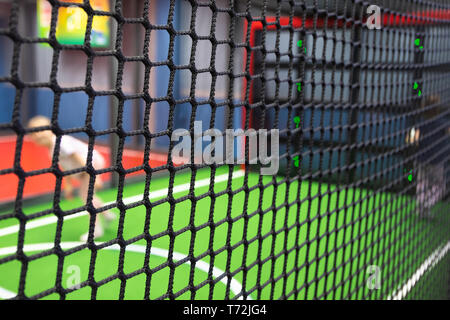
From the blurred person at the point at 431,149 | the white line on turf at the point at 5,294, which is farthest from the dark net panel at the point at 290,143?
the white line on turf at the point at 5,294

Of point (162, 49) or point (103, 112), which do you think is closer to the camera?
point (162, 49)

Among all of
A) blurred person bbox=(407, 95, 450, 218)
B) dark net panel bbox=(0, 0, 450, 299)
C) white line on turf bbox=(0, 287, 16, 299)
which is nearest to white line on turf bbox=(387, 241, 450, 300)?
dark net panel bbox=(0, 0, 450, 299)

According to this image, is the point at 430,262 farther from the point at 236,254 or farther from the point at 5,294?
the point at 5,294

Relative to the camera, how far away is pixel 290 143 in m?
0.98

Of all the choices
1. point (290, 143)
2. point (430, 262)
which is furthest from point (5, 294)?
point (430, 262)

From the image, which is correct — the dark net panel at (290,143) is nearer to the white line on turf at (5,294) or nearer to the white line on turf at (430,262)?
the white line on turf at (430,262)

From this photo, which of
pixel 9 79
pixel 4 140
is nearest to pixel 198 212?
pixel 9 79

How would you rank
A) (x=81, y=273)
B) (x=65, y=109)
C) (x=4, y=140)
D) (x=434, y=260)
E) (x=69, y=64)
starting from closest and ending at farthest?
1. (x=81, y=273)
2. (x=434, y=260)
3. (x=69, y=64)
4. (x=65, y=109)
5. (x=4, y=140)

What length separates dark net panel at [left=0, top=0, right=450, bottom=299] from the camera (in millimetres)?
623

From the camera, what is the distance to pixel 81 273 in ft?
7.06

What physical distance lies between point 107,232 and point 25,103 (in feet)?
14.3

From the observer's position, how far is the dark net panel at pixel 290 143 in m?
0.62
